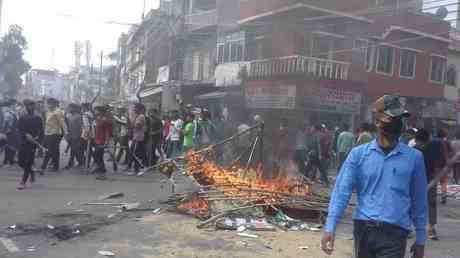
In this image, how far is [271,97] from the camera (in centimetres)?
1548

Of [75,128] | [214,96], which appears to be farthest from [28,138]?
[214,96]

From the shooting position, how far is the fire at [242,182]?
22.5 feet

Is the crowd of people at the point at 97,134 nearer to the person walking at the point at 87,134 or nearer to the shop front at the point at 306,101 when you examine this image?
the person walking at the point at 87,134

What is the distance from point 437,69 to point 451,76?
2336mm

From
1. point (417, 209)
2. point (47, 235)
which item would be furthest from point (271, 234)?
point (417, 209)

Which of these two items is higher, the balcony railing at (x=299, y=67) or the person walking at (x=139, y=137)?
the balcony railing at (x=299, y=67)

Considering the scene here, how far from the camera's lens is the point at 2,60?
135 feet

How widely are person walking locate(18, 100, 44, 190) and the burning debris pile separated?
2810mm

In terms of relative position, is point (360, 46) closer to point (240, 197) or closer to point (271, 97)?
point (271, 97)

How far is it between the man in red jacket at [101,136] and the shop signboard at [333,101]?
6.56m

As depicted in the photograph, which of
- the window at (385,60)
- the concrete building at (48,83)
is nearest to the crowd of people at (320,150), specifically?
the window at (385,60)

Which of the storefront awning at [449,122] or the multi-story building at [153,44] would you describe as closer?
the storefront awning at [449,122]

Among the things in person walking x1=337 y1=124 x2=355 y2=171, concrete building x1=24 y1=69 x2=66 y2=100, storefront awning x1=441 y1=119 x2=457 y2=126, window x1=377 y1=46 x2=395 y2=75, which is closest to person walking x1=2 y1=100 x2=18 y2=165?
person walking x1=337 y1=124 x2=355 y2=171

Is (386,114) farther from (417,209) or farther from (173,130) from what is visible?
(173,130)
